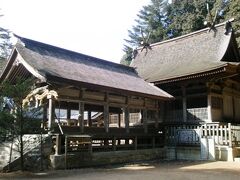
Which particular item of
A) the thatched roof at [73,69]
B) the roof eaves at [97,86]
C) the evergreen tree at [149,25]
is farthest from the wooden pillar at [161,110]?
the evergreen tree at [149,25]

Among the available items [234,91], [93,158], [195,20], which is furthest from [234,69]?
[195,20]

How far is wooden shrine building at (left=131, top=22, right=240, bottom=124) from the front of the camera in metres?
19.4

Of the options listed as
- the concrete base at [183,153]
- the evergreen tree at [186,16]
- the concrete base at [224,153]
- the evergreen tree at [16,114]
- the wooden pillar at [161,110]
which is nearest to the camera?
the evergreen tree at [16,114]

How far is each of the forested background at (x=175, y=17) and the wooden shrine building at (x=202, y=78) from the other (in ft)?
26.4

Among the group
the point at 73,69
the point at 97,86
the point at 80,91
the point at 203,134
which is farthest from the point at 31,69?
the point at 203,134

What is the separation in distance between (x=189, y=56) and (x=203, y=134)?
795 cm

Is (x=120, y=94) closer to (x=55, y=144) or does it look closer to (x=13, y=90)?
(x=55, y=144)

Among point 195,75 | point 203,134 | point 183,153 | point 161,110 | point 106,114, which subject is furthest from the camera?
point 161,110

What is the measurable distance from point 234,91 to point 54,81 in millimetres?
14072

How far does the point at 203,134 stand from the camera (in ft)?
58.8

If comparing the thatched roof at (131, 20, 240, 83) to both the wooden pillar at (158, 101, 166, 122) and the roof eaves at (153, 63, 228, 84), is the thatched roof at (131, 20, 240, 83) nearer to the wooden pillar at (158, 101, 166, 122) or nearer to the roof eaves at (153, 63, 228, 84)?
Answer: the roof eaves at (153, 63, 228, 84)

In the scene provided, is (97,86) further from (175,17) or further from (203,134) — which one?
(175,17)

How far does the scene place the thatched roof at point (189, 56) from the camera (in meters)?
20.5

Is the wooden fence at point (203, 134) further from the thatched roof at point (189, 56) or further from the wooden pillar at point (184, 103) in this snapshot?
the thatched roof at point (189, 56)
